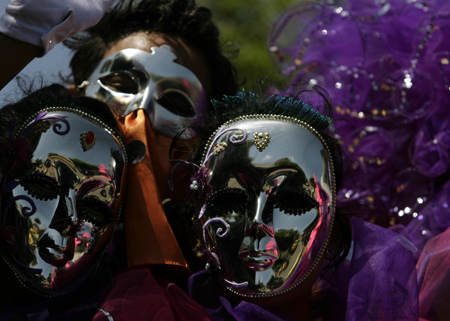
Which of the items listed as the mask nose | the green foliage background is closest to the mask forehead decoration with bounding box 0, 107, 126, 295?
the mask nose

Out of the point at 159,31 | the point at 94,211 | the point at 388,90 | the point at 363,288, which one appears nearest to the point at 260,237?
the point at 363,288

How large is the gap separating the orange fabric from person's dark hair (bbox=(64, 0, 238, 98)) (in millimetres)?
340

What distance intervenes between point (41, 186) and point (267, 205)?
435 millimetres

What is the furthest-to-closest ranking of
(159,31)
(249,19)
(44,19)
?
1. (249,19)
2. (159,31)
3. (44,19)

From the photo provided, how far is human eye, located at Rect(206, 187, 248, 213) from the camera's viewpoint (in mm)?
1376

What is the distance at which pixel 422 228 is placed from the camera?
174 centimetres

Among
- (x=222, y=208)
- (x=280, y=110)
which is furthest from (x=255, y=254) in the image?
(x=280, y=110)

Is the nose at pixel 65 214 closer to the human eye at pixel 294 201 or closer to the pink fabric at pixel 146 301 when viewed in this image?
the pink fabric at pixel 146 301

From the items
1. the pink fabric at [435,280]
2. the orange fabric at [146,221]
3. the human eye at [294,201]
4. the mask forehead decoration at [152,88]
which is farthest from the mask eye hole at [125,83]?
the pink fabric at [435,280]

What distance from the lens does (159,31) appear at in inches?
70.0

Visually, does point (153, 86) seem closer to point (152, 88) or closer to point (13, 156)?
point (152, 88)

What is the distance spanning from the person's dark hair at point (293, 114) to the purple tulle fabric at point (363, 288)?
0.17 feet

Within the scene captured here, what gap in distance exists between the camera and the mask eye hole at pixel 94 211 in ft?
4.39

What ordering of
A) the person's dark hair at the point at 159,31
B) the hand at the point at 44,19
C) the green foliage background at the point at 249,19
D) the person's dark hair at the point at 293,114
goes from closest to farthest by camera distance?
1. the hand at the point at 44,19
2. the person's dark hair at the point at 293,114
3. the person's dark hair at the point at 159,31
4. the green foliage background at the point at 249,19
